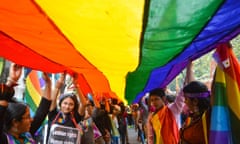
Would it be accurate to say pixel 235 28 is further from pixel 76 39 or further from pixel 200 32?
pixel 76 39

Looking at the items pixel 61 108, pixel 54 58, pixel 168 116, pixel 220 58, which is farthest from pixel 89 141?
pixel 220 58

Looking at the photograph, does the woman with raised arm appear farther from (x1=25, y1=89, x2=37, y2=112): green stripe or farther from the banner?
(x1=25, y1=89, x2=37, y2=112): green stripe

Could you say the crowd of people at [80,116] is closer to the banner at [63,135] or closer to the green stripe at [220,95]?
the banner at [63,135]

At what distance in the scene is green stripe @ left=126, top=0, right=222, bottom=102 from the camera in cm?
143

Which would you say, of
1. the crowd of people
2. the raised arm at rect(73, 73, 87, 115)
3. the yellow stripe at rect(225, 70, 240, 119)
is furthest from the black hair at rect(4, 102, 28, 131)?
the raised arm at rect(73, 73, 87, 115)

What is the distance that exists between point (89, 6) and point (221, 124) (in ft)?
3.32

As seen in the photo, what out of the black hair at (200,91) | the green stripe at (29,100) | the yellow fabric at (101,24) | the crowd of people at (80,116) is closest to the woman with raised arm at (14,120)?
the crowd of people at (80,116)

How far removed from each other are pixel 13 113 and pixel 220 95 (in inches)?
52.5

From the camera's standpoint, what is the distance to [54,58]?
2.85 m

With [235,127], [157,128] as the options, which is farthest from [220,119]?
[157,128]

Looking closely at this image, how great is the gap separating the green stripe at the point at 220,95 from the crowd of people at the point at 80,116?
0.26 m

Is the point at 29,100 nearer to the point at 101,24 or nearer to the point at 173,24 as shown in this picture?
the point at 101,24

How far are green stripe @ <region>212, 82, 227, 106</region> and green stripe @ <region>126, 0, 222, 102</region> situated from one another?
0.33m

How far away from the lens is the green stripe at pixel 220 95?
1903 millimetres
